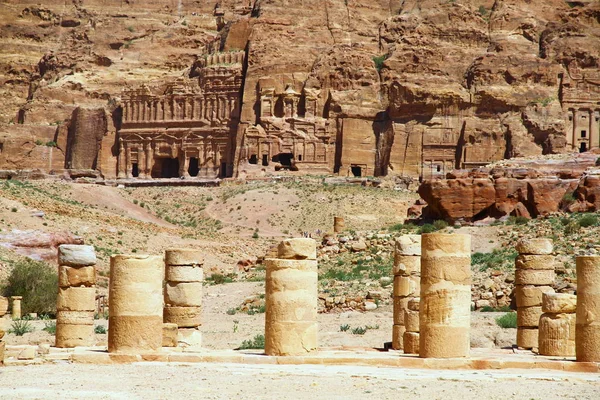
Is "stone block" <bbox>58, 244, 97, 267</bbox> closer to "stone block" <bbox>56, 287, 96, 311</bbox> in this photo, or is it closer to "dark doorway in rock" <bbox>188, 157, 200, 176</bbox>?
"stone block" <bbox>56, 287, 96, 311</bbox>

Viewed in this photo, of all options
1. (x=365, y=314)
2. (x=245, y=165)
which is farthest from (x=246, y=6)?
(x=365, y=314)

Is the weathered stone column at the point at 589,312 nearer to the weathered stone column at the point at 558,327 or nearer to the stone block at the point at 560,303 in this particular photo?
the weathered stone column at the point at 558,327

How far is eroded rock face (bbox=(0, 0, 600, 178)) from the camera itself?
92.6 metres

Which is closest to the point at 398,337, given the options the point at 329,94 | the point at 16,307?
the point at 16,307

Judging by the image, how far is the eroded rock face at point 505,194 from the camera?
2105 inches

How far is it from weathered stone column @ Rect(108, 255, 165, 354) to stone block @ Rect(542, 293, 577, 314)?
338 inches

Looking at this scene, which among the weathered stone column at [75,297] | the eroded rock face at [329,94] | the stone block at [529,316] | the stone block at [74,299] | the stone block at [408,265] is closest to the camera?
the weathered stone column at [75,297]

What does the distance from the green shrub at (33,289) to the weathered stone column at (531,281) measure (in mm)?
17692

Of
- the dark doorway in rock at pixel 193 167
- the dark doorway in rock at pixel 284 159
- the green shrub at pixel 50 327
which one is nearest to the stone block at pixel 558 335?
the green shrub at pixel 50 327

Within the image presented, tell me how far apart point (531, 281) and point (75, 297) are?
1091cm

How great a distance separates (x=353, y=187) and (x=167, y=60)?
3383 cm

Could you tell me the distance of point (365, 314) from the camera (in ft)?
126

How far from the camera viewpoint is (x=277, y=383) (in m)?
20.9

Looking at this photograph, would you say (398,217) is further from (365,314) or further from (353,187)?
(365,314)
